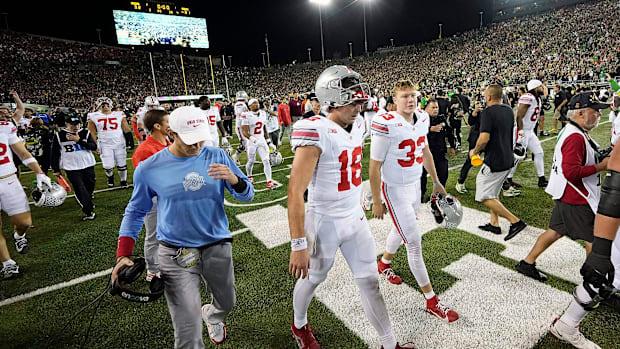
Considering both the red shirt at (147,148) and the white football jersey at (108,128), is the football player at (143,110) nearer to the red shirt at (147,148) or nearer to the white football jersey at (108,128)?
the white football jersey at (108,128)

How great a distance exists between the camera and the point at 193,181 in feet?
7.34

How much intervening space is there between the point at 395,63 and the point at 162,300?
54.1 m

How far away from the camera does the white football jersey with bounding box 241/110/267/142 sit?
7.75m

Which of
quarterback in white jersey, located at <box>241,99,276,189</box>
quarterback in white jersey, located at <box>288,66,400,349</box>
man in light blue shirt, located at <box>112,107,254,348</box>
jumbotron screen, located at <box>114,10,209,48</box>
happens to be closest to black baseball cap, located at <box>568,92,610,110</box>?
quarterback in white jersey, located at <box>288,66,400,349</box>

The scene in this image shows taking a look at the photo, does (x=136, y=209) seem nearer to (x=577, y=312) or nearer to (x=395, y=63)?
(x=577, y=312)

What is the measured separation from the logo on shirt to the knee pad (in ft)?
7.87

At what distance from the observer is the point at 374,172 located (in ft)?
9.98

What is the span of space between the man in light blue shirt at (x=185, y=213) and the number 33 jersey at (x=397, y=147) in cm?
148

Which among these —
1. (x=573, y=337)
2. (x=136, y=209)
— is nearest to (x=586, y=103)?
(x=573, y=337)

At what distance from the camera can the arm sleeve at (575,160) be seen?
2.84 m

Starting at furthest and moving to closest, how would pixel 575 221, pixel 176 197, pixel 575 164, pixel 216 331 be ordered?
pixel 575 221 < pixel 575 164 < pixel 216 331 < pixel 176 197

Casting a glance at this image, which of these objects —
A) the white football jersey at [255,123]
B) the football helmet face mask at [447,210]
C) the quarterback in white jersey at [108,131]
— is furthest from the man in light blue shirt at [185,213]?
the quarterback in white jersey at [108,131]

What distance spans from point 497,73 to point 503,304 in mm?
37963

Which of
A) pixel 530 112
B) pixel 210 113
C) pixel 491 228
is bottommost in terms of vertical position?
pixel 491 228
